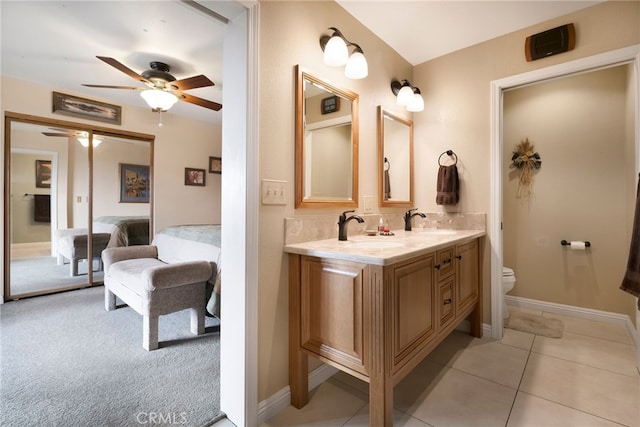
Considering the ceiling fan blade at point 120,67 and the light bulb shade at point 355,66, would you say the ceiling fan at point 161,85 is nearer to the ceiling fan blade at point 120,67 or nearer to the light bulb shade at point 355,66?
the ceiling fan blade at point 120,67

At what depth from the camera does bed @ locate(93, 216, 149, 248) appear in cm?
361

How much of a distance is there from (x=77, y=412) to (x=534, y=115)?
4.21 m

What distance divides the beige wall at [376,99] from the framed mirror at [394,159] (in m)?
0.08

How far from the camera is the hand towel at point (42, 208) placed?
3186 mm

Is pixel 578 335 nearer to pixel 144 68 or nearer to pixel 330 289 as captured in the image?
pixel 330 289

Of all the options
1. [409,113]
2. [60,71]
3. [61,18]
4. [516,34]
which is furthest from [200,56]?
[516,34]

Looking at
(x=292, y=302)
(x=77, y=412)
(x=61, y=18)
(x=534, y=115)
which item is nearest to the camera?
(x=77, y=412)

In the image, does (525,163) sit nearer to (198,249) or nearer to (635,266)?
(635,266)

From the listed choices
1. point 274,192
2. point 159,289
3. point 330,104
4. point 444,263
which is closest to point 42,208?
point 159,289

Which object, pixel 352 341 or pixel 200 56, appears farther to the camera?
pixel 200 56

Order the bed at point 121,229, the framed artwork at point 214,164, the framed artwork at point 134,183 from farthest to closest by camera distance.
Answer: the framed artwork at point 214,164
the framed artwork at point 134,183
the bed at point 121,229

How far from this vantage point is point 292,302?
4.99ft

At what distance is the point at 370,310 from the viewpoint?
1.22 metres

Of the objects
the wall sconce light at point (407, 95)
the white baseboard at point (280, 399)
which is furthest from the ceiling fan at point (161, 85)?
the white baseboard at point (280, 399)
